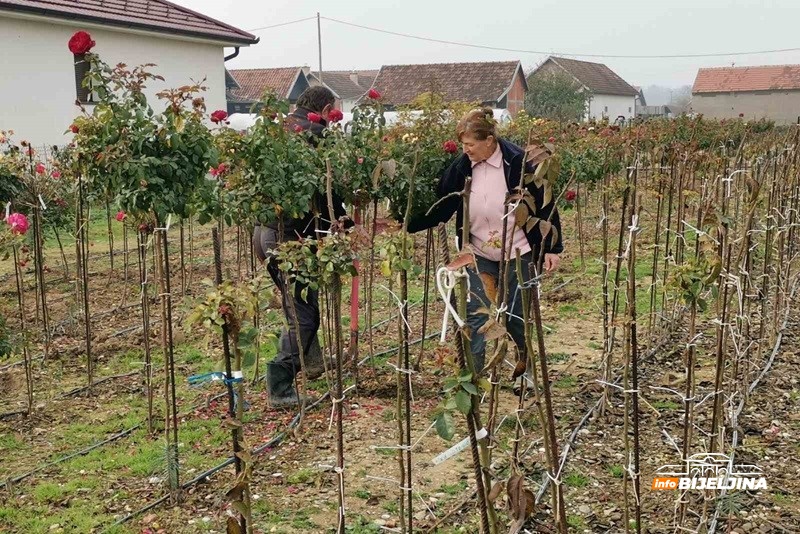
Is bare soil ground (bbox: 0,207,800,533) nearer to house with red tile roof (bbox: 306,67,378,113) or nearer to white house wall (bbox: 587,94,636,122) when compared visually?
house with red tile roof (bbox: 306,67,378,113)

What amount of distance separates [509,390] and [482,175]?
158 centimetres

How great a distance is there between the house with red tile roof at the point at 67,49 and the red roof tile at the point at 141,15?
0.7 inches

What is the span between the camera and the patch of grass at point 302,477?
156 inches

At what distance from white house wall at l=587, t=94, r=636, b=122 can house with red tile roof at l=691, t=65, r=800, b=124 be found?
4919 mm

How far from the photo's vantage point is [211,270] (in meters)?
9.55

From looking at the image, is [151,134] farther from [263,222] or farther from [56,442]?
[56,442]

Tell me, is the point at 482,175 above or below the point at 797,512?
above

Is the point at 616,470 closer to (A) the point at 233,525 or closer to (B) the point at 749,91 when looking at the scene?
(A) the point at 233,525

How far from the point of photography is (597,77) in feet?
187

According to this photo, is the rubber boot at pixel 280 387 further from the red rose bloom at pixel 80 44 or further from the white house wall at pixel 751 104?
the white house wall at pixel 751 104

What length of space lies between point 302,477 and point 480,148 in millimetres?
1890

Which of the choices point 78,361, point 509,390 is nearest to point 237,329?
point 509,390

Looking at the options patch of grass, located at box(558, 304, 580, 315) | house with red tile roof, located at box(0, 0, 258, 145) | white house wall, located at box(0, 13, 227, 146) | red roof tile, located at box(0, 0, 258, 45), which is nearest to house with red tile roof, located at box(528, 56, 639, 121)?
red roof tile, located at box(0, 0, 258, 45)

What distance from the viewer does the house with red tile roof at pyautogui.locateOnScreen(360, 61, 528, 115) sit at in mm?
40156
